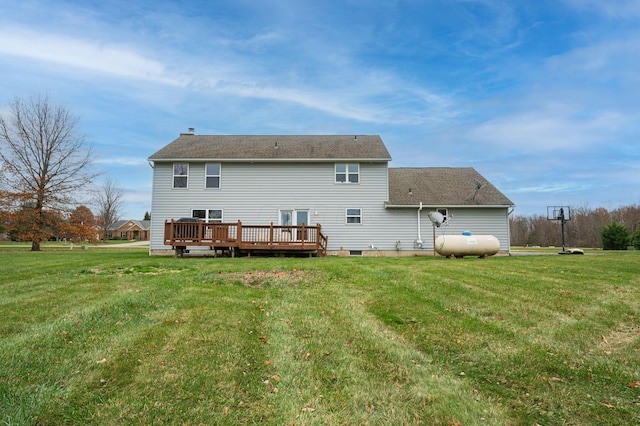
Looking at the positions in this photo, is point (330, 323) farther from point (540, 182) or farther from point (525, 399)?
point (540, 182)

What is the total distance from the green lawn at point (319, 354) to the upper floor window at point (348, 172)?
→ 11632 mm

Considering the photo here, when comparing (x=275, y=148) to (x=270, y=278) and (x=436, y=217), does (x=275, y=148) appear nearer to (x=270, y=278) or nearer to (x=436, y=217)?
(x=436, y=217)

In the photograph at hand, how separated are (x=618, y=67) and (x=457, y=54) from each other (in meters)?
6.79

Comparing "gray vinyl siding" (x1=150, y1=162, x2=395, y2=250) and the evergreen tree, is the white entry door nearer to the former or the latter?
"gray vinyl siding" (x1=150, y1=162, x2=395, y2=250)

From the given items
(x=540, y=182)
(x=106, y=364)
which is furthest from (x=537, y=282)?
(x=540, y=182)

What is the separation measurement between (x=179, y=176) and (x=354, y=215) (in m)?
9.80

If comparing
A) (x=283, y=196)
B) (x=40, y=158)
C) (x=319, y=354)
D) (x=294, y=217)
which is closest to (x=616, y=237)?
(x=294, y=217)

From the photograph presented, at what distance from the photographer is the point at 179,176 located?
18.5m

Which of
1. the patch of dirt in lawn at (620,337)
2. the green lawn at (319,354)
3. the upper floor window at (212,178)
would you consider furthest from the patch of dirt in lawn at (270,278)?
the upper floor window at (212,178)

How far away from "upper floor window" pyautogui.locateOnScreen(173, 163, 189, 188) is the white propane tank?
1346 cm

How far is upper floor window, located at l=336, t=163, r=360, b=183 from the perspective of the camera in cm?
1850

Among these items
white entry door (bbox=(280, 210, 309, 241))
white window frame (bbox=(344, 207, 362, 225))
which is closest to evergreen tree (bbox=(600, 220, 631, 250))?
white window frame (bbox=(344, 207, 362, 225))

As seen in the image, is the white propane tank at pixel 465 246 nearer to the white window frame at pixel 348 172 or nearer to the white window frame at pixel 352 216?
the white window frame at pixel 352 216

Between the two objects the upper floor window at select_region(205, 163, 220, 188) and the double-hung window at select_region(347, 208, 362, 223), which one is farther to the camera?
the upper floor window at select_region(205, 163, 220, 188)
